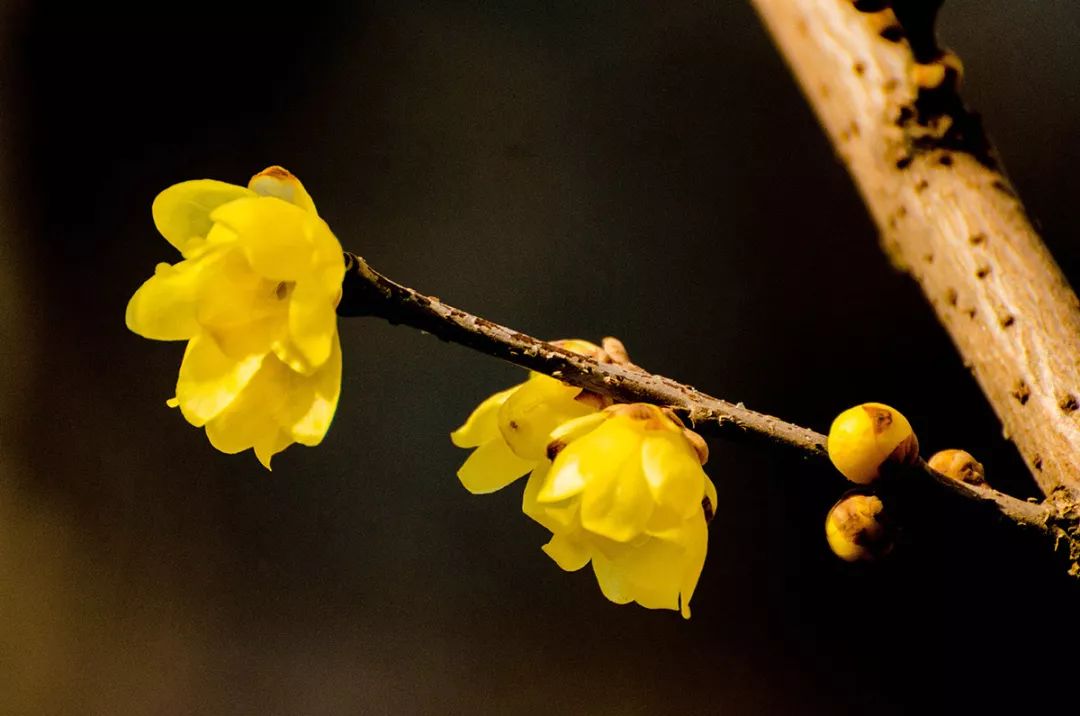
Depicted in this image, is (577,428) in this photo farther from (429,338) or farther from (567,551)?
(429,338)

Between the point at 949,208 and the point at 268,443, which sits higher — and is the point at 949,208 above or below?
above

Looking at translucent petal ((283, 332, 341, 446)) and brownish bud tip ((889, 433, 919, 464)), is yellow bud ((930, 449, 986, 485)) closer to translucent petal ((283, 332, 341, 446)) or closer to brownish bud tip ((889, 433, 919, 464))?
brownish bud tip ((889, 433, 919, 464))

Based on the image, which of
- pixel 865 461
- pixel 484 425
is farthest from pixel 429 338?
pixel 865 461

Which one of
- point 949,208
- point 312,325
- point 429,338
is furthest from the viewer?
point 429,338

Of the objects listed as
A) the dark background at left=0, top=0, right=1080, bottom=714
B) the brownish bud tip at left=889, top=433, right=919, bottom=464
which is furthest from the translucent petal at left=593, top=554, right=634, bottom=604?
the dark background at left=0, top=0, right=1080, bottom=714

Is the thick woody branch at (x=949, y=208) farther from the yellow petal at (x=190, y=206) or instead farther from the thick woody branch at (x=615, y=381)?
the yellow petal at (x=190, y=206)

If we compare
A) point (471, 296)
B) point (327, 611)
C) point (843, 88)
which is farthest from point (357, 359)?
point (843, 88)

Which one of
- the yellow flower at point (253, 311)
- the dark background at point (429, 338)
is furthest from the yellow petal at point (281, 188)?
the dark background at point (429, 338)
